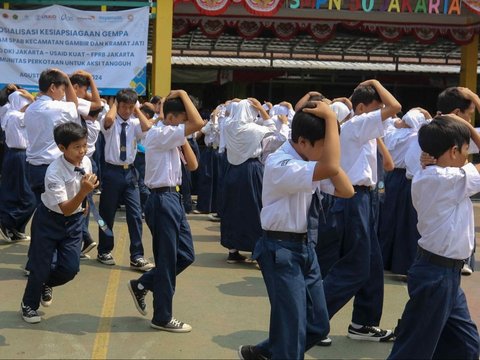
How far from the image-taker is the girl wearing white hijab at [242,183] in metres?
7.36

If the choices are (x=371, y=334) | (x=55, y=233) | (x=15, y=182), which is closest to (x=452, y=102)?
(x=371, y=334)

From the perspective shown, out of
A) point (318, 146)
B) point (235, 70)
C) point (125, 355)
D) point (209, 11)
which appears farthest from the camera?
point (235, 70)

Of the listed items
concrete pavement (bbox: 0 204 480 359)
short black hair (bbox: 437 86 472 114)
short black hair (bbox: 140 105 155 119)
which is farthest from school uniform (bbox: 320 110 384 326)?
short black hair (bbox: 140 105 155 119)

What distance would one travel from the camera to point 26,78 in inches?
399

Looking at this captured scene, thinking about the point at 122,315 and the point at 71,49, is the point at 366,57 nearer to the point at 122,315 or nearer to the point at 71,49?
the point at 71,49

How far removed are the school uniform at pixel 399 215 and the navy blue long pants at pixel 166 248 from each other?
2.57 m

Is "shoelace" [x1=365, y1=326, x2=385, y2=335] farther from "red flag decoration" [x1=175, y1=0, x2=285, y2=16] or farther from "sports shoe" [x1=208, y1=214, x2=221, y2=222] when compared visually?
"red flag decoration" [x1=175, y1=0, x2=285, y2=16]

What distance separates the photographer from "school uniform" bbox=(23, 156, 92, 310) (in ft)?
15.9

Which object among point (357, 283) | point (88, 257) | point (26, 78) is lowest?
point (88, 257)

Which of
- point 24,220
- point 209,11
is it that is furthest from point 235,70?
point 24,220

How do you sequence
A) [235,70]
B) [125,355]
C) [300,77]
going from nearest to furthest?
[125,355]
[235,70]
[300,77]

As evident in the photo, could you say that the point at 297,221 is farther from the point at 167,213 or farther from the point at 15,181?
the point at 15,181

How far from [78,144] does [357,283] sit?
2.16m

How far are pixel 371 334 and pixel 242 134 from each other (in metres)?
3.19
